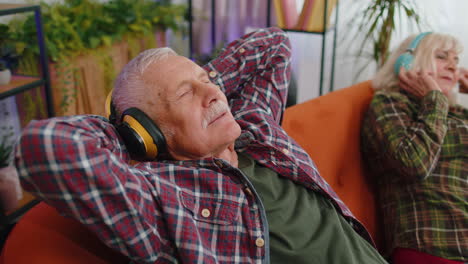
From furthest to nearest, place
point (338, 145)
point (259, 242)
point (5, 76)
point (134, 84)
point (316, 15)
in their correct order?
1. point (316, 15)
2. point (5, 76)
3. point (338, 145)
4. point (134, 84)
5. point (259, 242)

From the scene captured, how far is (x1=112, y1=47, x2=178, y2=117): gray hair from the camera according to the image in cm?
113

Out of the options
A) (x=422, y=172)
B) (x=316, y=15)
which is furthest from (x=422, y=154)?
(x=316, y=15)

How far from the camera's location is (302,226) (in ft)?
3.76

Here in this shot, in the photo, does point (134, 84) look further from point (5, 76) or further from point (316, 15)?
→ point (316, 15)

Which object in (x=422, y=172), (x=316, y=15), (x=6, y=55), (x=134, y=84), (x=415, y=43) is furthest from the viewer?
(x=316, y=15)

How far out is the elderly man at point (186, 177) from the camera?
2.69 ft

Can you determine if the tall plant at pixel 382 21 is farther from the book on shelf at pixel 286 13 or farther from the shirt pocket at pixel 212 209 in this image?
the shirt pocket at pixel 212 209

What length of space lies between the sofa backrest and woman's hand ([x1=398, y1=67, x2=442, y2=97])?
0.78 ft

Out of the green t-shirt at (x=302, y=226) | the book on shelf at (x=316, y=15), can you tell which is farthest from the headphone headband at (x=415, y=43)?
the book on shelf at (x=316, y=15)

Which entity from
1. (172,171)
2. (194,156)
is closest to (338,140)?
(194,156)

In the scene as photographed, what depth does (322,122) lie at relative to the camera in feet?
5.97

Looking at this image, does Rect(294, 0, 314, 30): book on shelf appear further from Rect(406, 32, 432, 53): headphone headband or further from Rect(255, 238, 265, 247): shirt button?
Rect(255, 238, 265, 247): shirt button

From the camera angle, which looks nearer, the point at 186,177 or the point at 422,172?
the point at 186,177

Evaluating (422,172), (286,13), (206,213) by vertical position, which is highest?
(286,13)
